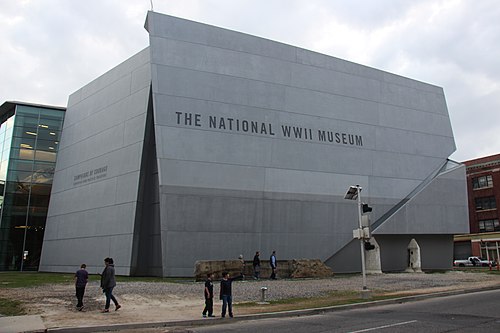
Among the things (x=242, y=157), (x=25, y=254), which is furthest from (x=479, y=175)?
(x=25, y=254)

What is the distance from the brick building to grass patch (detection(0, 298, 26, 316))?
61.4m

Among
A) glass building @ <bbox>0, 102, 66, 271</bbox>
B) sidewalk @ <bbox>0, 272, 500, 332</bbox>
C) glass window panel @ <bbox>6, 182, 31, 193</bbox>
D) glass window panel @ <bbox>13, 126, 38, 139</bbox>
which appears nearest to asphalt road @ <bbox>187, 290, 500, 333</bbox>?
sidewalk @ <bbox>0, 272, 500, 332</bbox>

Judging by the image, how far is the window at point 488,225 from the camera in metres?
61.4

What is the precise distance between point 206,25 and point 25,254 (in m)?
25.7

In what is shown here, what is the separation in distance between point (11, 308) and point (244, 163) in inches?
656

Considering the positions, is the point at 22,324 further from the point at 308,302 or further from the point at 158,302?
the point at 308,302

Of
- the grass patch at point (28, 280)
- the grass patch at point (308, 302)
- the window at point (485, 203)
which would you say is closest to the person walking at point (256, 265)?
the grass patch at point (308, 302)

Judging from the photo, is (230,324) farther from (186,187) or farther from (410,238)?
(410,238)

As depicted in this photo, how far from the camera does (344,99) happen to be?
3275cm

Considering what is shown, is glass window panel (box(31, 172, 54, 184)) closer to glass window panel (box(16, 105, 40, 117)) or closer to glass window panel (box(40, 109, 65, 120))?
glass window panel (box(40, 109, 65, 120))

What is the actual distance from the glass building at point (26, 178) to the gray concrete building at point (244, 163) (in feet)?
7.66

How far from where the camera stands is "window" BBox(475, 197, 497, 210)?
6269 centimetres

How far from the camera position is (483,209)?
2510 inches

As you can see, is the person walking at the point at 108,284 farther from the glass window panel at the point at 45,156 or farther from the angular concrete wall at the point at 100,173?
the glass window panel at the point at 45,156
